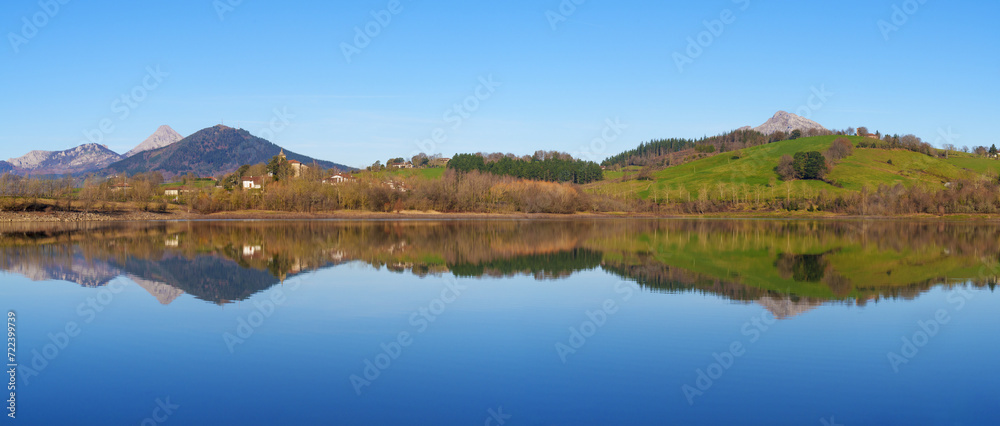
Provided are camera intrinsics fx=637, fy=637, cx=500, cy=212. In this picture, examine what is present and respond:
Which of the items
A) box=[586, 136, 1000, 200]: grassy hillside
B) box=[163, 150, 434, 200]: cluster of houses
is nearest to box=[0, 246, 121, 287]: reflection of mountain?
box=[163, 150, 434, 200]: cluster of houses

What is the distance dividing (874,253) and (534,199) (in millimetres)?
73017

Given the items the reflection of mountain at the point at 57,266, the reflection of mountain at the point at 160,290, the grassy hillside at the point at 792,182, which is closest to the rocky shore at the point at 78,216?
the reflection of mountain at the point at 57,266

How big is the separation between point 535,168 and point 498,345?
136 meters

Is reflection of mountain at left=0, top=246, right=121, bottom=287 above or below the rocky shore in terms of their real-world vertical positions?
below

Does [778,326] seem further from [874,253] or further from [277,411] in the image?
[874,253]

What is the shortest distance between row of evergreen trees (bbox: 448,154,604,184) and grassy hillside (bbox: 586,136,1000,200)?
19.2 feet

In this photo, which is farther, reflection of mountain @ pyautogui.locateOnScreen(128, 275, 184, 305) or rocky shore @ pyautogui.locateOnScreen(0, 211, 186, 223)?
rocky shore @ pyautogui.locateOnScreen(0, 211, 186, 223)

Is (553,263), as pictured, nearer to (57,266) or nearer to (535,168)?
(57,266)

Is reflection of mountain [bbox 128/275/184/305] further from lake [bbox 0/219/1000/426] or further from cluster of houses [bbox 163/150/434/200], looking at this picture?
cluster of houses [bbox 163/150/434/200]

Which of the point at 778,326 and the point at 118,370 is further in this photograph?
the point at 778,326

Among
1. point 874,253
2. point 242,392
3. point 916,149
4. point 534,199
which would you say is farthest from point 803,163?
point 242,392

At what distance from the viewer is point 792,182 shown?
12606 cm

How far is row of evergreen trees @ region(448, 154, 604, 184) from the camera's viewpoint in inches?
5773

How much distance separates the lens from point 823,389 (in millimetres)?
9219
